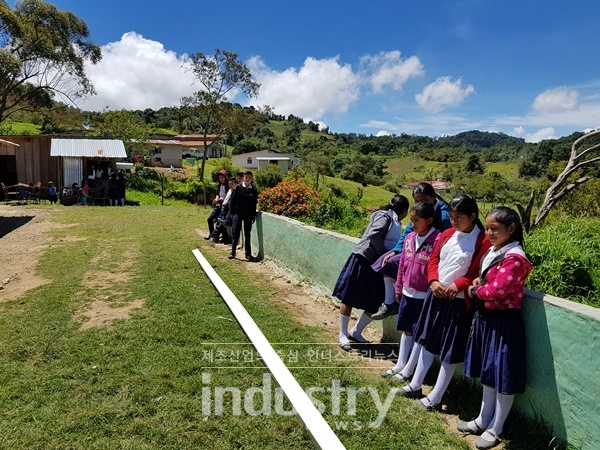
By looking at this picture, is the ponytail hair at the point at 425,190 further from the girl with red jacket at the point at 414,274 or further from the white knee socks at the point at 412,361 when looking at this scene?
the white knee socks at the point at 412,361

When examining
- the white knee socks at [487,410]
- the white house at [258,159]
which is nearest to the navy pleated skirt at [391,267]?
the white knee socks at [487,410]

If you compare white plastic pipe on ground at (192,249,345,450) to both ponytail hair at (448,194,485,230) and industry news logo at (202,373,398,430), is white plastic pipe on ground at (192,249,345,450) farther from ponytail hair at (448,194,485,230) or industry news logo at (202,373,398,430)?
ponytail hair at (448,194,485,230)

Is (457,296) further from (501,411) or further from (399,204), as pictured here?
(399,204)

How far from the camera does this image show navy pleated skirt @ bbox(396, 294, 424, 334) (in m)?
3.55

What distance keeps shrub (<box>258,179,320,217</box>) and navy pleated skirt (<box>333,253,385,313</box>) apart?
451cm

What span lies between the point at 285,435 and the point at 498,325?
5.17ft

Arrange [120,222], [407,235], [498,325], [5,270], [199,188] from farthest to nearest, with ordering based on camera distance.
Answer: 1. [199,188]
2. [120,222]
3. [5,270]
4. [407,235]
5. [498,325]

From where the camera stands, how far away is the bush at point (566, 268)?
3.28 m

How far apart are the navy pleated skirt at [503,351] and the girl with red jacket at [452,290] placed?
20 cm

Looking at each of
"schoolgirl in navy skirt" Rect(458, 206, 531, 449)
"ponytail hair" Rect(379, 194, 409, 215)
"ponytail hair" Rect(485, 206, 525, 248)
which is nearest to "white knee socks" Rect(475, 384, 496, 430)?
"schoolgirl in navy skirt" Rect(458, 206, 531, 449)

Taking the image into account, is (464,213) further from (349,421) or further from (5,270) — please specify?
(5,270)

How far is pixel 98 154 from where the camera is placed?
65.1ft

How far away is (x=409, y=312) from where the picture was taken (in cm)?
359

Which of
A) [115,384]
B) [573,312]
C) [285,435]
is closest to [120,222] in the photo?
[115,384]
